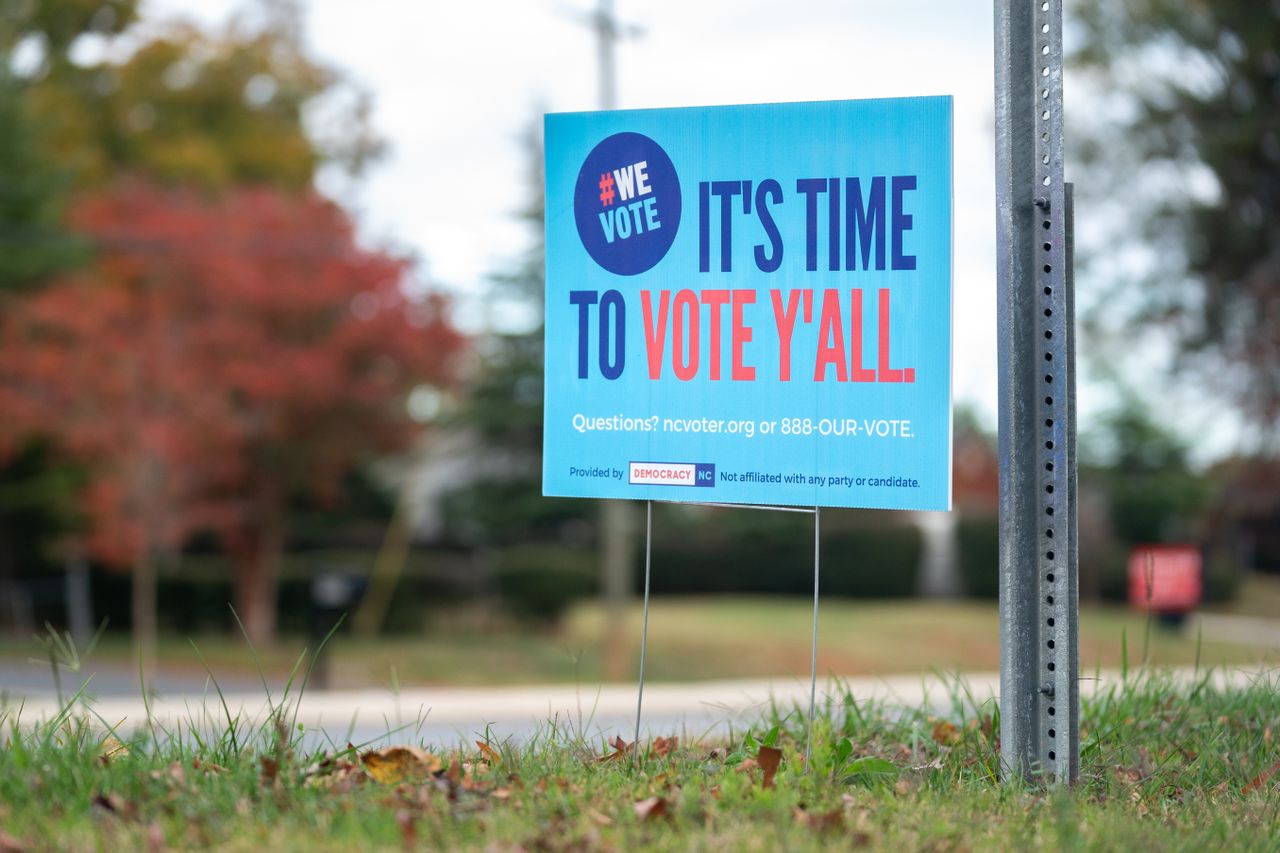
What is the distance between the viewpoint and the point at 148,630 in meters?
21.9

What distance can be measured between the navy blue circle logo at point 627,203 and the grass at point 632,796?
1645mm

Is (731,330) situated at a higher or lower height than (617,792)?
higher

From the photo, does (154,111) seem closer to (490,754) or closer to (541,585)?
(541,585)

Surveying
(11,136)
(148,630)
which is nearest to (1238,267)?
(148,630)

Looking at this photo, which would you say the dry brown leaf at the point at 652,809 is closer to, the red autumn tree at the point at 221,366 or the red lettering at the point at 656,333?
the red lettering at the point at 656,333

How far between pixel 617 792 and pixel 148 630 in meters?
19.7

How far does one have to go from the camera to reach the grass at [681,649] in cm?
1952

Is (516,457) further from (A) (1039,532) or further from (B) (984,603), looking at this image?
(A) (1039,532)

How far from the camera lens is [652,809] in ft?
11.9

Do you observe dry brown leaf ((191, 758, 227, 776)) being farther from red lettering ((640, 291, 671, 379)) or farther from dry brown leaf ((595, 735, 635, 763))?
red lettering ((640, 291, 671, 379))

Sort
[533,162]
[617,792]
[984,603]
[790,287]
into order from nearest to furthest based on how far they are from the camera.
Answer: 1. [617,792]
2. [790,287]
3. [984,603]
4. [533,162]

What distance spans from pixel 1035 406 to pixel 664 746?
1.62 metres

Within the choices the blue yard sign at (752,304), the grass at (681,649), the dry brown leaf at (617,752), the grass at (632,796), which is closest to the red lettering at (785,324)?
the blue yard sign at (752,304)

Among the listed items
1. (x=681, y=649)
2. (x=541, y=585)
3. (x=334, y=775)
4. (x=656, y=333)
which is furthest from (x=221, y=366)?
(x=334, y=775)
